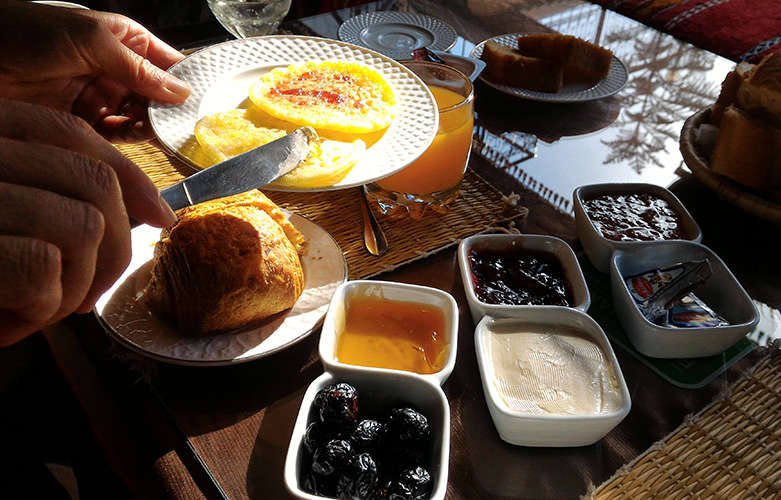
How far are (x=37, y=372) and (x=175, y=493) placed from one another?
94 centimetres

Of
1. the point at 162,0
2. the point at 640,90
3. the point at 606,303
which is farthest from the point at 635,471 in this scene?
the point at 162,0

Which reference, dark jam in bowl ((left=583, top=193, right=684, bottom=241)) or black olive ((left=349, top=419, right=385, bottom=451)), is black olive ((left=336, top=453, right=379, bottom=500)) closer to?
black olive ((left=349, top=419, right=385, bottom=451))

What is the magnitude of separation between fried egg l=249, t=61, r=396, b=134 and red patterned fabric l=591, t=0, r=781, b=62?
2.13 m

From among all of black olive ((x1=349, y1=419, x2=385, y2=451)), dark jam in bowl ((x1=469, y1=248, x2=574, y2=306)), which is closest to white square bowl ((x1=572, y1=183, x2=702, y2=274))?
dark jam in bowl ((x1=469, y1=248, x2=574, y2=306))

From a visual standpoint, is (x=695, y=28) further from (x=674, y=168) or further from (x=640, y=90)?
(x=674, y=168)

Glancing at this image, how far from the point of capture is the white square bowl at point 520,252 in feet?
3.05

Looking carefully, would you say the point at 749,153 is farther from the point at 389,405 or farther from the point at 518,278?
the point at 389,405

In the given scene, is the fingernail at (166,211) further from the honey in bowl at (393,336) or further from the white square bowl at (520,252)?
the white square bowl at (520,252)

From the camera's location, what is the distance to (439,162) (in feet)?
3.90

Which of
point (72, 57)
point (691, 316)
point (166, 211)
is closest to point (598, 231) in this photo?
point (691, 316)

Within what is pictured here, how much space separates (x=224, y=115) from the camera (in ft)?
3.28

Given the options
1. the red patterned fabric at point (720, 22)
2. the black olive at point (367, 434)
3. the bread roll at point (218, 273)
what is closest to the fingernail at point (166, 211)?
the bread roll at point (218, 273)

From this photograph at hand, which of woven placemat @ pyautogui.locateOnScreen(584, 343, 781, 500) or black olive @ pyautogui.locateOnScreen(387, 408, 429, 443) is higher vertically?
black olive @ pyautogui.locateOnScreen(387, 408, 429, 443)

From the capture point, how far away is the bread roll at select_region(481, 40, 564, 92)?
64.1 inches
